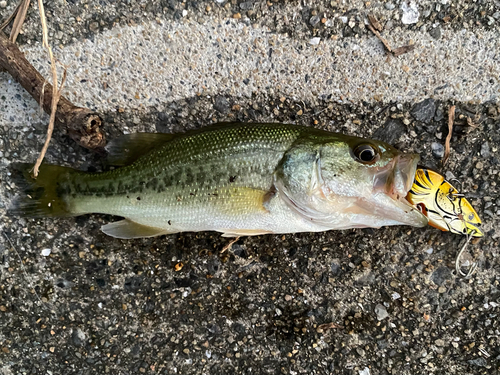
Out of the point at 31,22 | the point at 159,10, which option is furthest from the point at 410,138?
the point at 31,22

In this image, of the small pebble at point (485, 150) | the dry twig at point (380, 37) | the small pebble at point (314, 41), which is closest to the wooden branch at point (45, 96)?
the small pebble at point (314, 41)

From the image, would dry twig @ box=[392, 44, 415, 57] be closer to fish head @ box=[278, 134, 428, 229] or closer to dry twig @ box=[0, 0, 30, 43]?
fish head @ box=[278, 134, 428, 229]

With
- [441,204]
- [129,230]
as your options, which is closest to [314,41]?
[441,204]

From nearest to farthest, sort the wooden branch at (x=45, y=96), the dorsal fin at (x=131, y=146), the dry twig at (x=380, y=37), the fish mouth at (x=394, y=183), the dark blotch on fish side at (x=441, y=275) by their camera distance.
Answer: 1. the fish mouth at (x=394, y=183)
2. the wooden branch at (x=45, y=96)
3. the dorsal fin at (x=131, y=146)
4. the dry twig at (x=380, y=37)
5. the dark blotch on fish side at (x=441, y=275)

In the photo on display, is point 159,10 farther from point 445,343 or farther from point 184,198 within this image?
point 445,343

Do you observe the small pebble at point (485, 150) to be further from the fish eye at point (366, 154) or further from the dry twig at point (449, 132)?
the fish eye at point (366, 154)

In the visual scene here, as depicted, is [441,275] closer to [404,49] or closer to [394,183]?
[394,183]
